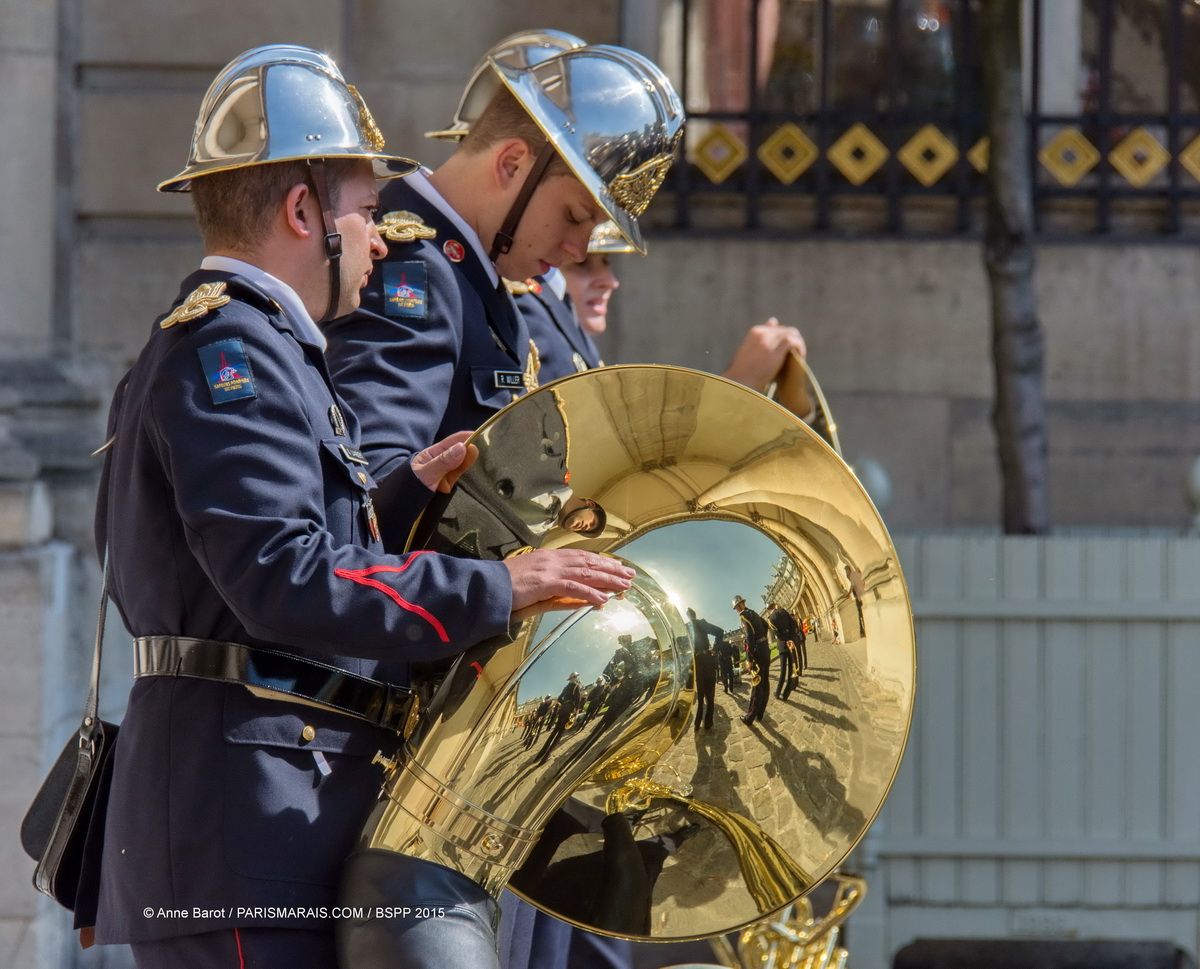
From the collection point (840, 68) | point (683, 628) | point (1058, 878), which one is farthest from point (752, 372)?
point (840, 68)

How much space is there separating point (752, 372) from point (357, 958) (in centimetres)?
156

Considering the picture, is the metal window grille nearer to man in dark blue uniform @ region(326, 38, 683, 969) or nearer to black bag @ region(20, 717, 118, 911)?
man in dark blue uniform @ region(326, 38, 683, 969)

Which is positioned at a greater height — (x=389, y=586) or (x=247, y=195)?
(x=247, y=195)

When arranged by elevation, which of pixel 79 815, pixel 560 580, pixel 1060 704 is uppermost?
pixel 560 580

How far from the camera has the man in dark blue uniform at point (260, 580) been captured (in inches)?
66.7

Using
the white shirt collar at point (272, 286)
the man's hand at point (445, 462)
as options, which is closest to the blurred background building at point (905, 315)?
the man's hand at point (445, 462)

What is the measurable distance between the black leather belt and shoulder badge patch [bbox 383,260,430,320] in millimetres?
677

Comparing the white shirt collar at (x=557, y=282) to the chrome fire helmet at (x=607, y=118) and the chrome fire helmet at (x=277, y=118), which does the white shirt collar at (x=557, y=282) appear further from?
the chrome fire helmet at (x=277, y=118)

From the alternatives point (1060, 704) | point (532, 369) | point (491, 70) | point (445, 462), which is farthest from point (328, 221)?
point (1060, 704)

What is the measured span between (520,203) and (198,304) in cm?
85

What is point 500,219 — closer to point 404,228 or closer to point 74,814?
point 404,228

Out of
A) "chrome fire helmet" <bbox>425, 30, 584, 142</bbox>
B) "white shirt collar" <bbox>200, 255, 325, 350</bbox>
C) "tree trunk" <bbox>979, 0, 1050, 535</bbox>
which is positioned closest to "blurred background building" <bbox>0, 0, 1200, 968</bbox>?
"tree trunk" <bbox>979, 0, 1050, 535</bbox>

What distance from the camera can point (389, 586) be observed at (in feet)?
5.63

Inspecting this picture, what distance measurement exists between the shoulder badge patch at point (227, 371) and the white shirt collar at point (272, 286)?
0.12 metres
